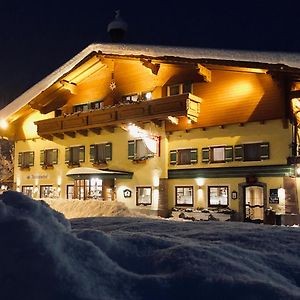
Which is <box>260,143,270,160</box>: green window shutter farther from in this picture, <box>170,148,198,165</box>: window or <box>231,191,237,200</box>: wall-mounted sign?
<box>170,148,198,165</box>: window

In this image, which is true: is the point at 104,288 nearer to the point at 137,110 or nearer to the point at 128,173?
the point at 137,110

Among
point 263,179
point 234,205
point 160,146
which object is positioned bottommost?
point 234,205

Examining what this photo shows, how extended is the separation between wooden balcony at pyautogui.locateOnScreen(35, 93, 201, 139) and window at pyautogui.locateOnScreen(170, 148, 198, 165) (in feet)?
6.58

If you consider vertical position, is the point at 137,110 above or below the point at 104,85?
below

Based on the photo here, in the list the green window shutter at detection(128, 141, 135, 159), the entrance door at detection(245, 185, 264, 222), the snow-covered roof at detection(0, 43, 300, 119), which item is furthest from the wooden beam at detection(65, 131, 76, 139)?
the entrance door at detection(245, 185, 264, 222)

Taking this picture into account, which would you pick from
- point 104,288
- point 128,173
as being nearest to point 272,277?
point 104,288

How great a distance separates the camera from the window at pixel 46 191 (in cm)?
2869

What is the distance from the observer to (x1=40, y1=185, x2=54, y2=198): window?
2869 cm

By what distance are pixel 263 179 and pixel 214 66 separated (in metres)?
6.49

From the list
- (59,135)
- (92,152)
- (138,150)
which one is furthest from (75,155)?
(138,150)

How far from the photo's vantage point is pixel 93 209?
18859 millimetres

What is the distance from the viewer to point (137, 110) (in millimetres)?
22609

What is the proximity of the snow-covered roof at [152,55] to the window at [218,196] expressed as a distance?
693cm

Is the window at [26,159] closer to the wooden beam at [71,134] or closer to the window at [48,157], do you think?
the window at [48,157]
